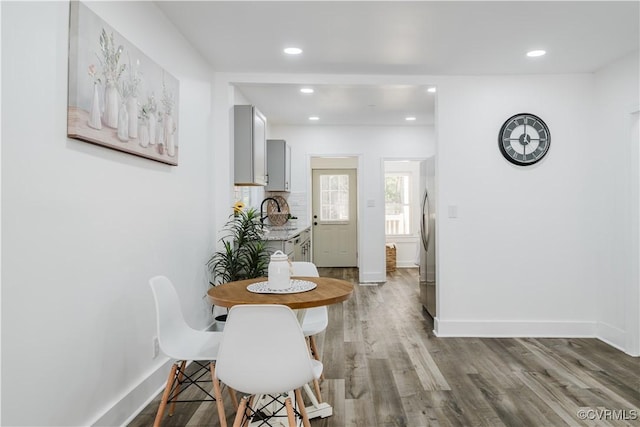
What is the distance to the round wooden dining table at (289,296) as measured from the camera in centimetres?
196

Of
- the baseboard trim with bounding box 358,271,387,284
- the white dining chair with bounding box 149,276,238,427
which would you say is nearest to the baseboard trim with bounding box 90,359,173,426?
the white dining chair with bounding box 149,276,238,427

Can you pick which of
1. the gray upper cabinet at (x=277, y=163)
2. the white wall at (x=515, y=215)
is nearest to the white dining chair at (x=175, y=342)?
the white wall at (x=515, y=215)

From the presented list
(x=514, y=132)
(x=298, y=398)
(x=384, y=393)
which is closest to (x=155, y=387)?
(x=298, y=398)

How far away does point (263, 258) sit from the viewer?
355 centimetres

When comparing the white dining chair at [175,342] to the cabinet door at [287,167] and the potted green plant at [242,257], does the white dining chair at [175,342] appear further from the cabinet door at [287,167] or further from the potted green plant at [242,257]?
the cabinet door at [287,167]

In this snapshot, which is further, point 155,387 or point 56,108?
point 155,387

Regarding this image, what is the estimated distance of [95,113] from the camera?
6.18ft

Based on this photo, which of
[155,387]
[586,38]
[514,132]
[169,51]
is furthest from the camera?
[514,132]

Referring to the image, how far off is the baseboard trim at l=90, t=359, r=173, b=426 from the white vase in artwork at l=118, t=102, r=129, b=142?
140cm

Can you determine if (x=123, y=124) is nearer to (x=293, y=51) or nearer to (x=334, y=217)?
(x=293, y=51)

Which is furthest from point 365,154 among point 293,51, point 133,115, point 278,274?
point 133,115

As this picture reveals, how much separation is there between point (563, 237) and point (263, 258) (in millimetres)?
2876

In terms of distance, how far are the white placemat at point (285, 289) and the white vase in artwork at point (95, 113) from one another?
113 cm

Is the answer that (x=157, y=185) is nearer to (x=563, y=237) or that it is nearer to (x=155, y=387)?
(x=155, y=387)
